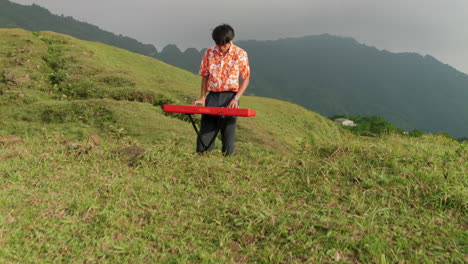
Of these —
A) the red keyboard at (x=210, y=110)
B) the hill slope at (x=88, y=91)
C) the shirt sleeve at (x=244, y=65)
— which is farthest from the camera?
the hill slope at (x=88, y=91)

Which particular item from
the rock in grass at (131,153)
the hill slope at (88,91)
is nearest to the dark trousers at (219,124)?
the rock in grass at (131,153)

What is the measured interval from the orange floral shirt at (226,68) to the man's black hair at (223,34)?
25cm

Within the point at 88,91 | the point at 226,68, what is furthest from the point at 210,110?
the point at 88,91

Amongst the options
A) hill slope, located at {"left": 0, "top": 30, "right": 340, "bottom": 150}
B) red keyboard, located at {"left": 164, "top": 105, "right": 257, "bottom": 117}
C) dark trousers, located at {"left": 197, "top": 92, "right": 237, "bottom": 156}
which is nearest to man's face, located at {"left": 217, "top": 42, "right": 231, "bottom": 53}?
dark trousers, located at {"left": 197, "top": 92, "right": 237, "bottom": 156}

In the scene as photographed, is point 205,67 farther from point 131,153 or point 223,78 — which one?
point 131,153

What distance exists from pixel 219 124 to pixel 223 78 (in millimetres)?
888

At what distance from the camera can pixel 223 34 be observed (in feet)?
19.1

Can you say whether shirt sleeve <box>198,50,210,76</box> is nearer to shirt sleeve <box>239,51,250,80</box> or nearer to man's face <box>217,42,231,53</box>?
man's face <box>217,42,231,53</box>

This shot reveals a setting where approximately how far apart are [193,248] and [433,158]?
4.71 metres

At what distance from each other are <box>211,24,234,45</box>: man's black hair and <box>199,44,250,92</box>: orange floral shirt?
255 millimetres

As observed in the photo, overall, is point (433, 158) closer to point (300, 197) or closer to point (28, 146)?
point (300, 197)

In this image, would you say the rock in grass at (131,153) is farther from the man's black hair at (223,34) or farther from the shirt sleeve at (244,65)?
the man's black hair at (223,34)

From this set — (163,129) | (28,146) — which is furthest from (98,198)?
(163,129)

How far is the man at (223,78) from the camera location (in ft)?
19.4
